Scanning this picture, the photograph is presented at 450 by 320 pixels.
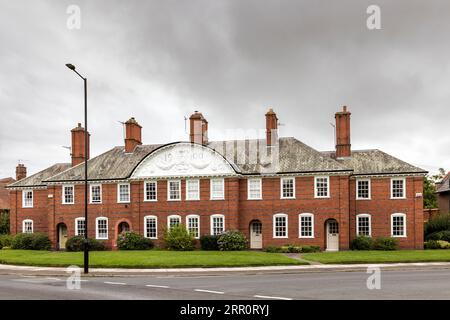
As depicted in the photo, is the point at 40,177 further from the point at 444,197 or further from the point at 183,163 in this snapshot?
the point at 444,197

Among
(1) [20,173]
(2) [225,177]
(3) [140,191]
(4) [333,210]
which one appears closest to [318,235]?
(4) [333,210]

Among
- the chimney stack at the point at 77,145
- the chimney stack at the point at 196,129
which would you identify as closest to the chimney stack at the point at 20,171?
the chimney stack at the point at 77,145

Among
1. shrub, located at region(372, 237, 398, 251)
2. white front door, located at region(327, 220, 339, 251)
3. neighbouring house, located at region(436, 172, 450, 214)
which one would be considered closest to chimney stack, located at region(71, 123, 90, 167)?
white front door, located at region(327, 220, 339, 251)

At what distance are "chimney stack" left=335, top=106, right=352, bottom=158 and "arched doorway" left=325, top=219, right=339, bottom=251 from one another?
5.70 meters

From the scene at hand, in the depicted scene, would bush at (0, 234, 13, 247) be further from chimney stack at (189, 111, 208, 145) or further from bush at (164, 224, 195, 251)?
chimney stack at (189, 111, 208, 145)

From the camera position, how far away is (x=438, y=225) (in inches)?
1567

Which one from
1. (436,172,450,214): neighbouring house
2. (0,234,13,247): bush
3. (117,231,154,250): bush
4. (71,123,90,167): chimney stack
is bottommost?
(0,234,13,247): bush

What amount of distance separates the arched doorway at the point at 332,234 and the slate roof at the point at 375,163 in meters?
4.18

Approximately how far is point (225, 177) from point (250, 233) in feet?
15.7

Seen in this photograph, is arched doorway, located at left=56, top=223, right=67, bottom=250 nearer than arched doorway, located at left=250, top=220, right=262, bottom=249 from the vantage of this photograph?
No

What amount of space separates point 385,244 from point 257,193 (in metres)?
9.91

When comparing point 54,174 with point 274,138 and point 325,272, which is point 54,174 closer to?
point 274,138

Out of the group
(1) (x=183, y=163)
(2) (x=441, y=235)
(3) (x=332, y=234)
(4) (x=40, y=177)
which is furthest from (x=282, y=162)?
(4) (x=40, y=177)

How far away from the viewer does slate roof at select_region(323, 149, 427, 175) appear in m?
37.2
